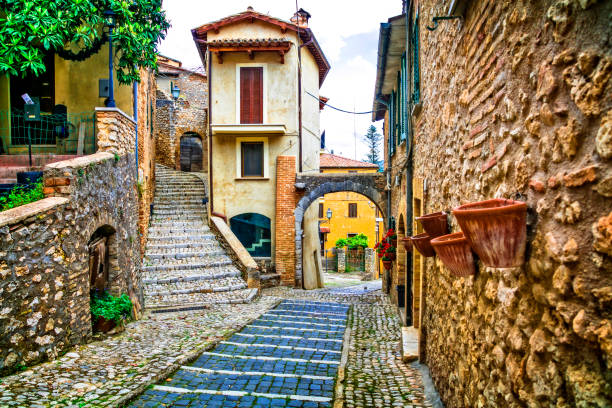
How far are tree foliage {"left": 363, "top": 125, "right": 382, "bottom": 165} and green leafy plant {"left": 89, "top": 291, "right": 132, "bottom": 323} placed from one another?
44209 millimetres

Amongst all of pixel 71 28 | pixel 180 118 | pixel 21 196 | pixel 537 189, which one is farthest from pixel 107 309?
pixel 180 118

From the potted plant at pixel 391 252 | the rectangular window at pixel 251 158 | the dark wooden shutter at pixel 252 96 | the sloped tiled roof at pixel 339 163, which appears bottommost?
the potted plant at pixel 391 252

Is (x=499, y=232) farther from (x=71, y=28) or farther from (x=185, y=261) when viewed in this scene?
(x=185, y=261)

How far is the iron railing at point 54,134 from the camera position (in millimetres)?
9273

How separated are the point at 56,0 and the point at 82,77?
3187 millimetres

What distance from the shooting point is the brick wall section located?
14828 mm

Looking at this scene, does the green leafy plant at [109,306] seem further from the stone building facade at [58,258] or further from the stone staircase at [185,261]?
the stone staircase at [185,261]

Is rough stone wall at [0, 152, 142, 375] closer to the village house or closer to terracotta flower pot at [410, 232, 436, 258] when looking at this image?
terracotta flower pot at [410, 232, 436, 258]

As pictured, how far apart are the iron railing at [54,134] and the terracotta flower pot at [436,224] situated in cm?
769

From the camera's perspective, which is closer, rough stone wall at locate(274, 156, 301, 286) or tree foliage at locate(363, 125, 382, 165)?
rough stone wall at locate(274, 156, 301, 286)

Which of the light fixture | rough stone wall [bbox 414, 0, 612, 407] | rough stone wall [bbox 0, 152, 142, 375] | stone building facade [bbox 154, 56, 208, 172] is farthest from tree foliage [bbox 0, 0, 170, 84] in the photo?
stone building facade [bbox 154, 56, 208, 172]

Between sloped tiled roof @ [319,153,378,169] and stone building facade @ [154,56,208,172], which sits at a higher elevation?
stone building facade @ [154,56,208,172]

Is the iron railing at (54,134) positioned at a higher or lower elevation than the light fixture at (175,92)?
lower

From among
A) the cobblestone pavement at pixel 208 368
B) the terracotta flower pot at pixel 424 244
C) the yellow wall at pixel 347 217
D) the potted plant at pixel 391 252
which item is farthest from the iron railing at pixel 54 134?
the yellow wall at pixel 347 217
